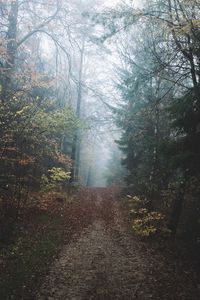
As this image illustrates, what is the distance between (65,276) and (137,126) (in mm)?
13588

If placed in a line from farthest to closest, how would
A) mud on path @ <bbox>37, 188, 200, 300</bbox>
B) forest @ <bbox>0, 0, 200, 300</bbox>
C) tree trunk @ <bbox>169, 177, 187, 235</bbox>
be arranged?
tree trunk @ <bbox>169, 177, 187, 235</bbox> → forest @ <bbox>0, 0, 200, 300</bbox> → mud on path @ <bbox>37, 188, 200, 300</bbox>

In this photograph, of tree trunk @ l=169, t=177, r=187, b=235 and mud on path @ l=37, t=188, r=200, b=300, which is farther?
tree trunk @ l=169, t=177, r=187, b=235

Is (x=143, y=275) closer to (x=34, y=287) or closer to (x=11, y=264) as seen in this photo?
(x=34, y=287)

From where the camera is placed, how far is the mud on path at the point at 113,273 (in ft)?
25.1

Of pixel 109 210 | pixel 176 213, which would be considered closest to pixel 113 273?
pixel 176 213

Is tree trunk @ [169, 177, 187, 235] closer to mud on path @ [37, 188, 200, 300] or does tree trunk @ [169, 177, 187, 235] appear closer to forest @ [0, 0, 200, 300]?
forest @ [0, 0, 200, 300]

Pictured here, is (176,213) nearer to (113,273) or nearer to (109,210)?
(113,273)

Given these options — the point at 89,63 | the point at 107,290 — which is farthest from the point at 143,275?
the point at 89,63

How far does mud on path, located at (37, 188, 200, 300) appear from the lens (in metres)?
7.64

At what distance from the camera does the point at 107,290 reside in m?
7.86

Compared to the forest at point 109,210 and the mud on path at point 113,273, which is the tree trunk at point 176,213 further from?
the mud on path at point 113,273

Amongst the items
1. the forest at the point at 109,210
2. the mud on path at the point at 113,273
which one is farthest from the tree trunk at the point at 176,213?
the mud on path at the point at 113,273

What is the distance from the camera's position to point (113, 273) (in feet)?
29.5

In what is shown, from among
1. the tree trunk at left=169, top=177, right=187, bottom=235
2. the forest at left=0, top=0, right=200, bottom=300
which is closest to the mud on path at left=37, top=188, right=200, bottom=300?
the forest at left=0, top=0, right=200, bottom=300
